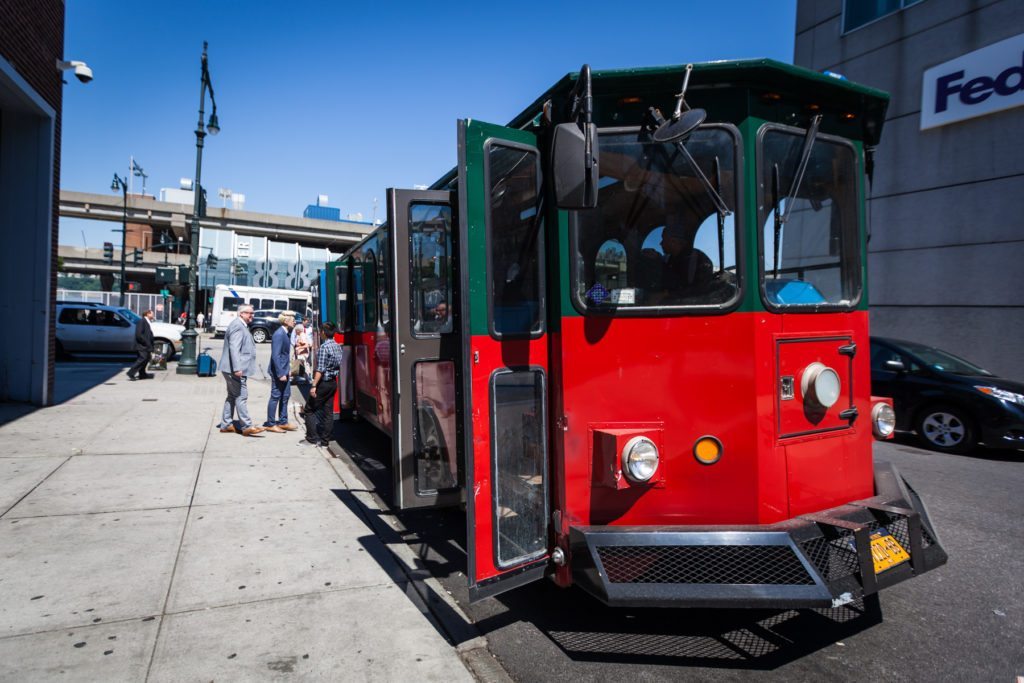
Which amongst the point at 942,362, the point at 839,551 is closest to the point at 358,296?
the point at 839,551

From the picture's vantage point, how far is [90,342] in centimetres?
1894

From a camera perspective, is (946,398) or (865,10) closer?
(946,398)

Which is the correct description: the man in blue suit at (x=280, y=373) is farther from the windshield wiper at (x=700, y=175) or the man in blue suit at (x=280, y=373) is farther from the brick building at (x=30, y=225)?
the windshield wiper at (x=700, y=175)

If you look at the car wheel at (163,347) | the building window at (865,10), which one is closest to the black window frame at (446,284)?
the building window at (865,10)

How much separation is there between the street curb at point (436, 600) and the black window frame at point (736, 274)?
1905mm

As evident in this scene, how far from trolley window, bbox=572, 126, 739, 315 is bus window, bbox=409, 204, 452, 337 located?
1804 mm

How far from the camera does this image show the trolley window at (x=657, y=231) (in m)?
3.27

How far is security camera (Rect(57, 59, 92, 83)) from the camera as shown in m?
10.2

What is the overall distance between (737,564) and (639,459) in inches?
26.2

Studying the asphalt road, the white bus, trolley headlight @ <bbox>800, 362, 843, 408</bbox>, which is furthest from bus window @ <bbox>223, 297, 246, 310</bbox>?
trolley headlight @ <bbox>800, 362, 843, 408</bbox>

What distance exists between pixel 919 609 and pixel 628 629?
73.9 inches

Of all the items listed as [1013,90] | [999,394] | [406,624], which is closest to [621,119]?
[406,624]

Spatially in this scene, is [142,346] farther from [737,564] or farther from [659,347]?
[737,564]

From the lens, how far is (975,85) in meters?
12.6
